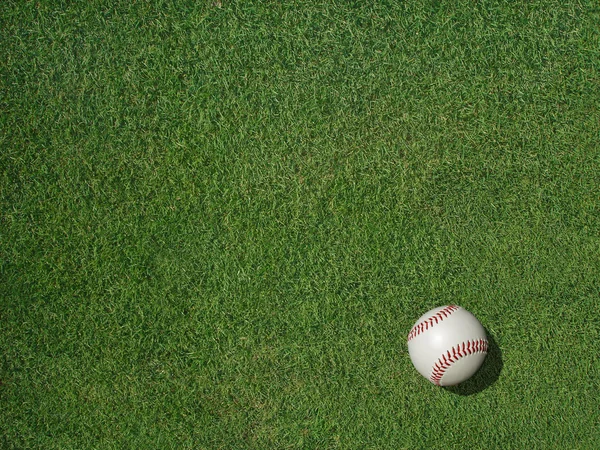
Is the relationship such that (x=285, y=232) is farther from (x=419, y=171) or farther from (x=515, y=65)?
(x=515, y=65)

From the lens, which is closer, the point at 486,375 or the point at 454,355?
the point at 454,355

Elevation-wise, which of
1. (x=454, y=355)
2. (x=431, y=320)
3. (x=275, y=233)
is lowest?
(x=454, y=355)

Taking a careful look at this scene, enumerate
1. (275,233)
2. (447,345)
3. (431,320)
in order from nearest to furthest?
1. (447,345)
2. (431,320)
3. (275,233)

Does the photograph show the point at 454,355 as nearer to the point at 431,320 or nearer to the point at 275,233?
the point at 431,320

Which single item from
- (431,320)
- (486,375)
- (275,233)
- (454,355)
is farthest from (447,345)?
(275,233)

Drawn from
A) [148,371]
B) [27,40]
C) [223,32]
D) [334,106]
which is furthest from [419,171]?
[27,40]

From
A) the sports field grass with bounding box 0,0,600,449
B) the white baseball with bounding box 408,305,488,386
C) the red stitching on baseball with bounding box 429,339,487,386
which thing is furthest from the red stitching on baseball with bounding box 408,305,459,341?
the sports field grass with bounding box 0,0,600,449

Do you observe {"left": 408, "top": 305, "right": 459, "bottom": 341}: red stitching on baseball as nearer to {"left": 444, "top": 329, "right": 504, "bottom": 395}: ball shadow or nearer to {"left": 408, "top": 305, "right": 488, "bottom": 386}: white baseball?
{"left": 408, "top": 305, "right": 488, "bottom": 386}: white baseball
